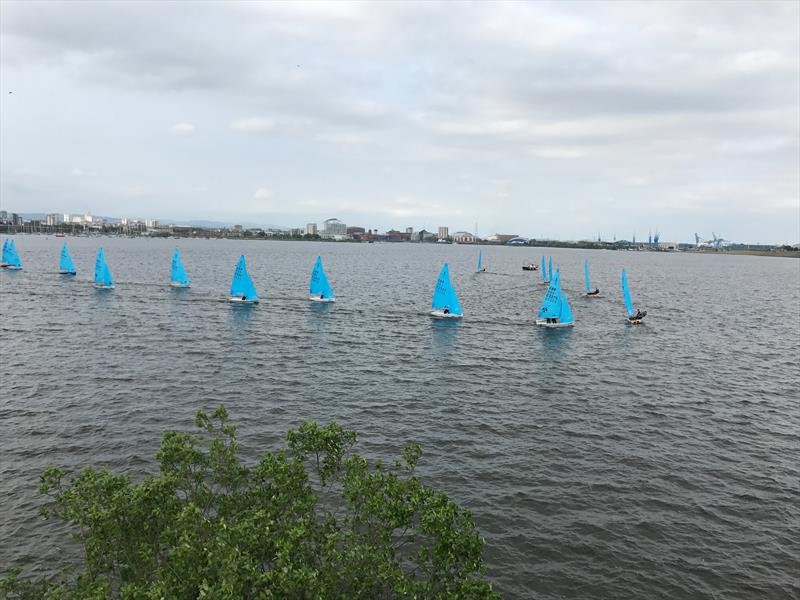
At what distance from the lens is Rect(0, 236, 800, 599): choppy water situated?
2498cm

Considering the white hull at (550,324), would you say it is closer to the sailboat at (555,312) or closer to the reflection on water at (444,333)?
the sailboat at (555,312)

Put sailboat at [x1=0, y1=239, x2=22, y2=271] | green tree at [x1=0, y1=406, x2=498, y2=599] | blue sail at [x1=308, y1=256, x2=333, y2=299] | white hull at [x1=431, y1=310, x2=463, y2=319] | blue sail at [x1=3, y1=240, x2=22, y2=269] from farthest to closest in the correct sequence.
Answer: blue sail at [x1=3, y1=240, x2=22, y2=269]
sailboat at [x1=0, y1=239, x2=22, y2=271]
blue sail at [x1=308, y1=256, x2=333, y2=299]
white hull at [x1=431, y1=310, x2=463, y2=319]
green tree at [x1=0, y1=406, x2=498, y2=599]

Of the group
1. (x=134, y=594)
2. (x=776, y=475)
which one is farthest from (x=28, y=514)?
(x=776, y=475)

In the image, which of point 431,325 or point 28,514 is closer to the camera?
point 28,514

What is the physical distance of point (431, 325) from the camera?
250 feet

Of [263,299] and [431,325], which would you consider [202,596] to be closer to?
[431,325]

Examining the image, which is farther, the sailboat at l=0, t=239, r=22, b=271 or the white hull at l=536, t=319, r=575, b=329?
the sailboat at l=0, t=239, r=22, b=271

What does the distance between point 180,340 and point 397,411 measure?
109 feet

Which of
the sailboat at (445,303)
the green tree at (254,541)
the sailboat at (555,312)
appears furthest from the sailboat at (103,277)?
the green tree at (254,541)

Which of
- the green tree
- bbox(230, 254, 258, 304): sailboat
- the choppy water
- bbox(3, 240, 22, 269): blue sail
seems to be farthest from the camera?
bbox(3, 240, 22, 269): blue sail

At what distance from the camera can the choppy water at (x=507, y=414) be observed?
25.0m

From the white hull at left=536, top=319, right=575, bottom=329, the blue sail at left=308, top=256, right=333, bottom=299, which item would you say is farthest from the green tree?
the blue sail at left=308, top=256, right=333, bottom=299

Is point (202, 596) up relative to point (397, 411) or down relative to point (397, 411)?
up

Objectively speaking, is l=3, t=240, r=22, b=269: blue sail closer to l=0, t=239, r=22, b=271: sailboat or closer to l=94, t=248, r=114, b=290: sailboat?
l=0, t=239, r=22, b=271: sailboat
